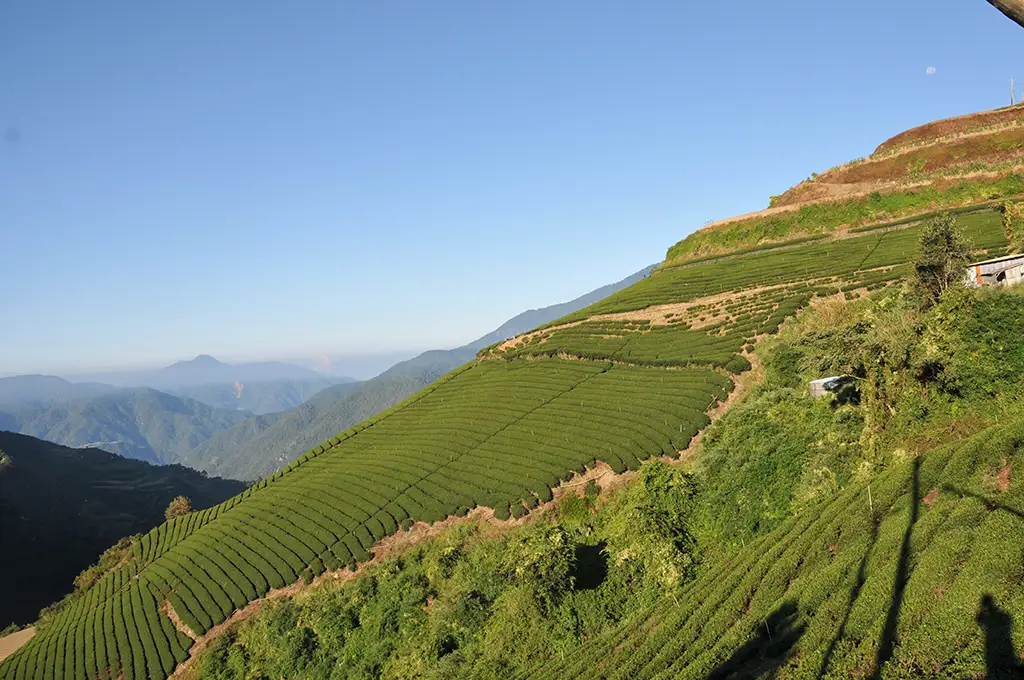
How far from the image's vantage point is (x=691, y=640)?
1825 centimetres

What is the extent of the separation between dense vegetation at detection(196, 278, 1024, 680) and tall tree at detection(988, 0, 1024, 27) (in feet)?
36.4

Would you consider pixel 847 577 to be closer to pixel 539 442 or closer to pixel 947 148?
pixel 539 442

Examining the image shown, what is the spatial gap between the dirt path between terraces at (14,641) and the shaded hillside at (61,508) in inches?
1564

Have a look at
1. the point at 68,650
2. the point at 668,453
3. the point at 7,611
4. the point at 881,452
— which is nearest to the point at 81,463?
the point at 7,611

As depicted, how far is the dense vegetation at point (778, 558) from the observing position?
13.9 metres

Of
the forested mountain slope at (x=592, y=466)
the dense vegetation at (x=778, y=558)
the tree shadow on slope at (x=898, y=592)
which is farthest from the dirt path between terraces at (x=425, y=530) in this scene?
the tree shadow on slope at (x=898, y=592)

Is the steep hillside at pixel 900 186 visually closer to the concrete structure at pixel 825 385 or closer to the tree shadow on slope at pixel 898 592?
the concrete structure at pixel 825 385

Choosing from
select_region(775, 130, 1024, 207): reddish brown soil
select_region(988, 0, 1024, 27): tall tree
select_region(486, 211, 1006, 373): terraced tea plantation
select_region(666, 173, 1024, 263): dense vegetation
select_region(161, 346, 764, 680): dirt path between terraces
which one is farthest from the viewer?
select_region(775, 130, 1024, 207): reddish brown soil

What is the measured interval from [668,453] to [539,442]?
11.7 meters

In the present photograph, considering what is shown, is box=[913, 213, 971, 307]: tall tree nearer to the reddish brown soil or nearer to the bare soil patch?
the reddish brown soil

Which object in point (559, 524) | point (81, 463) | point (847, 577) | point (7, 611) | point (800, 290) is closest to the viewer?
point (847, 577)

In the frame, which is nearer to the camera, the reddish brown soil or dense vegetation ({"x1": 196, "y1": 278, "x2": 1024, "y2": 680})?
dense vegetation ({"x1": 196, "y1": 278, "x2": 1024, "y2": 680})

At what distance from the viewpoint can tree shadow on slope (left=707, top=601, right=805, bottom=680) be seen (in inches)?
578

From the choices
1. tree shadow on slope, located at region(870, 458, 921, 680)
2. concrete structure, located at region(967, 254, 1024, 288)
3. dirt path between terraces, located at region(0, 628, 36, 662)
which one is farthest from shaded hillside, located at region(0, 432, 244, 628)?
concrete structure, located at region(967, 254, 1024, 288)
